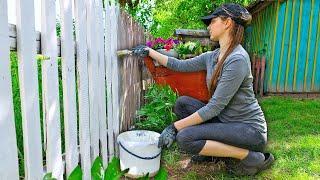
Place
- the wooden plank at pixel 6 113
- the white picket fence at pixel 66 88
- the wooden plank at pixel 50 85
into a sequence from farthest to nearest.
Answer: the wooden plank at pixel 50 85 → the white picket fence at pixel 66 88 → the wooden plank at pixel 6 113

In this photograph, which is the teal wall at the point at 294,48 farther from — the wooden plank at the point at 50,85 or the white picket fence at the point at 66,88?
the wooden plank at the point at 50,85

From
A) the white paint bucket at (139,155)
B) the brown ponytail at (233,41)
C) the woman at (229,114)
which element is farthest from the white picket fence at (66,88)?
the brown ponytail at (233,41)

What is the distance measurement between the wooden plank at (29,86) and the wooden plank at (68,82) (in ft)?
1.46

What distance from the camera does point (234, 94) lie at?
346 centimetres

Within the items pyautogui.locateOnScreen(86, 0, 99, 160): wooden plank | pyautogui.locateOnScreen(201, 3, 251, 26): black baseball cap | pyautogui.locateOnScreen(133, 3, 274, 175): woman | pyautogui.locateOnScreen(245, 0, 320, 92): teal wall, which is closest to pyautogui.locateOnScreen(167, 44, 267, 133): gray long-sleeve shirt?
pyautogui.locateOnScreen(133, 3, 274, 175): woman

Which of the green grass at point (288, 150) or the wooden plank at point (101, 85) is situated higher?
the wooden plank at point (101, 85)

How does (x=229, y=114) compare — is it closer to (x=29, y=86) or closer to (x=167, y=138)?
(x=167, y=138)

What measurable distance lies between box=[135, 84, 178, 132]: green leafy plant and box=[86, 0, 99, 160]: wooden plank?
4.75 ft

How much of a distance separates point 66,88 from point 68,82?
4 centimetres

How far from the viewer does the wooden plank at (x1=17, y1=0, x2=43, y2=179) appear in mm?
1923

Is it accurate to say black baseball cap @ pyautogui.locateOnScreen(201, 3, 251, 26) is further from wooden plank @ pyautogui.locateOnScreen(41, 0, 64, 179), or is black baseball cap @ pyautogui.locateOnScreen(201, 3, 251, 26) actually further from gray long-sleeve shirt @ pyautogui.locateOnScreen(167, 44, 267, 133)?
wooden plank @ pyautogui.locateOnScreen(41, 0, 64, 179)

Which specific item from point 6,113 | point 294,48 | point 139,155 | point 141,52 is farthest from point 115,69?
point 294,48

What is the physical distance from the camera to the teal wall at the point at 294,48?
888cm

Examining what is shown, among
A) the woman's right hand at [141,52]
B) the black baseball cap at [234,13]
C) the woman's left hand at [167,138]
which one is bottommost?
the woman's left hand at [167,138]
